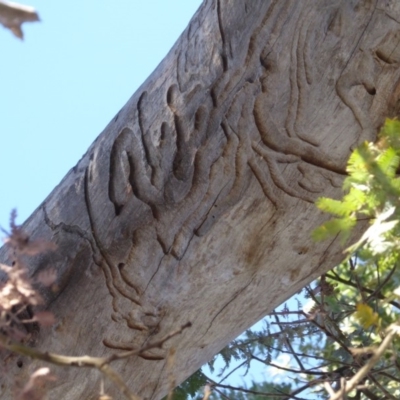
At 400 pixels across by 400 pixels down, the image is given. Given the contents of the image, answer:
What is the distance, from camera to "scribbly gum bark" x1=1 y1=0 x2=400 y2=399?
274 cm

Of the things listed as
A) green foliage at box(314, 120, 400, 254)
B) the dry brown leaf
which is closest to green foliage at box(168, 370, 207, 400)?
green foliage at box(314, 120, 400, 254)

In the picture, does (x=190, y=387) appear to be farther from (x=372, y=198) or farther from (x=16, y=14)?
(x=16, y=14)

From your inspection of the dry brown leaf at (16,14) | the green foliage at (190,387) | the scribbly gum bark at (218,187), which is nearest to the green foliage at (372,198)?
the scribbly gum bark at (218,187)

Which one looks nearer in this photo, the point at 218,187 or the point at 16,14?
the point at 16,14

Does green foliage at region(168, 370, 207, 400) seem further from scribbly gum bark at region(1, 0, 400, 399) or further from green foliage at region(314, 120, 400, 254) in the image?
green foliage at region(314, 120, 400, 254)

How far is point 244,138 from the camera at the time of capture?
2799 mm

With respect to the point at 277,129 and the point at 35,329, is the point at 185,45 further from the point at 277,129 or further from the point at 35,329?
the point at 35,329

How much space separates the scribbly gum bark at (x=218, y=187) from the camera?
274 cm

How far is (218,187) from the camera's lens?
2.77 meters

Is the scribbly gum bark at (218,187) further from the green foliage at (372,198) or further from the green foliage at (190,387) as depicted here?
the green foliage at (190,387)

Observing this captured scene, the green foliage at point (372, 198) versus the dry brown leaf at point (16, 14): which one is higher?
the green foliage at point (372, 198)

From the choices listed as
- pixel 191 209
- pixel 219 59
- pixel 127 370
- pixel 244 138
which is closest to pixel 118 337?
pixel 127 370

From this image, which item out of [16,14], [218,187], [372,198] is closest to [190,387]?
[218,187]

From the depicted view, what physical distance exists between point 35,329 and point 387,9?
1.63 metres
